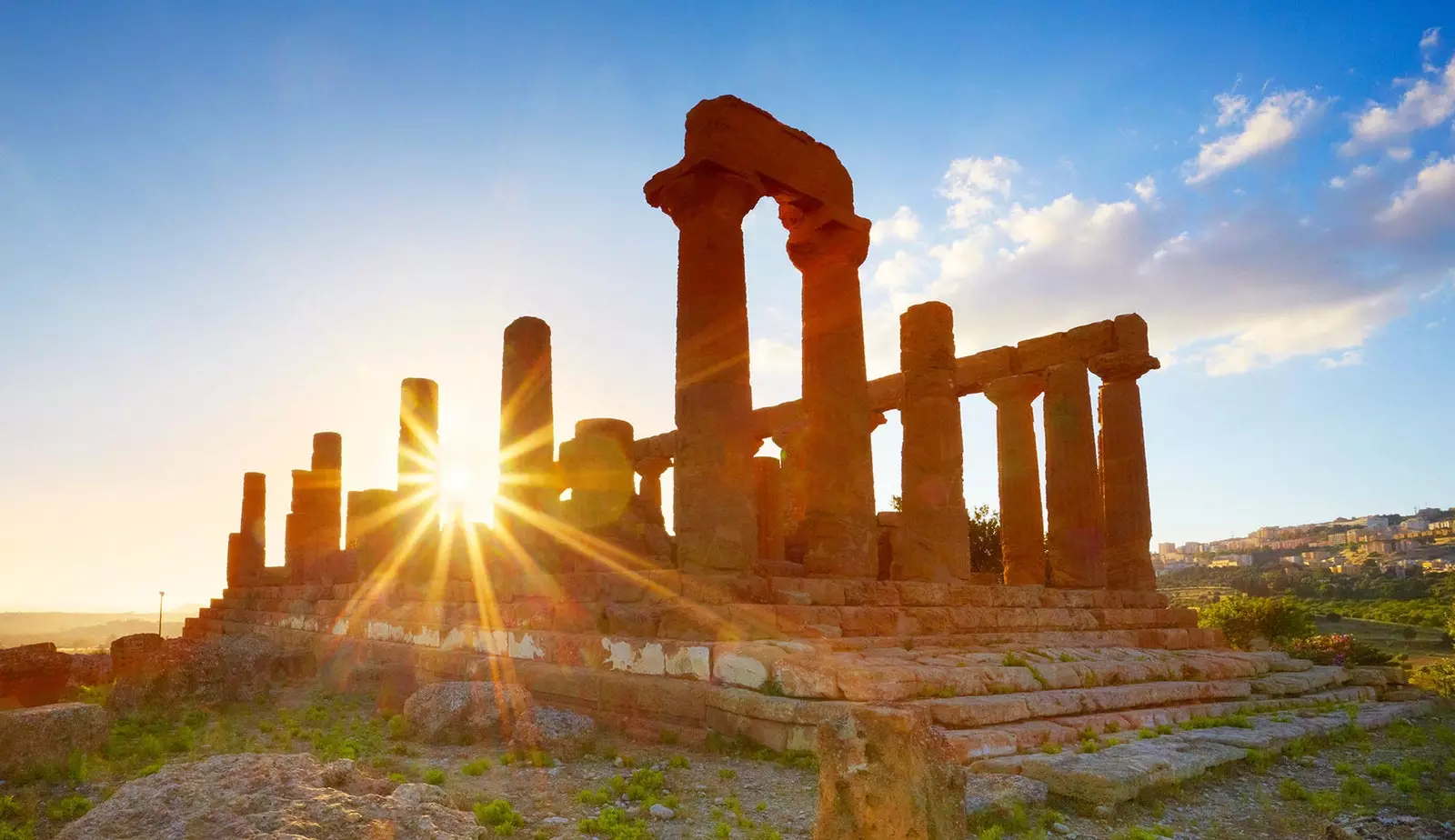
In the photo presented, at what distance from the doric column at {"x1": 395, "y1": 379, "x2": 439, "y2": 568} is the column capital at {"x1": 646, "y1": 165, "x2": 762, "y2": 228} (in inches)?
378

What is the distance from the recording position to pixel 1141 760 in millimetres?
6801

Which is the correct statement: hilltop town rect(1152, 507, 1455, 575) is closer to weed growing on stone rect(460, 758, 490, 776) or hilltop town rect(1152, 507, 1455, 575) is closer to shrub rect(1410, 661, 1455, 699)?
shrub rect(1410, 661, 1455, 699)

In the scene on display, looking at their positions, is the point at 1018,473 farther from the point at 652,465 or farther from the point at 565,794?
the point at 565,794

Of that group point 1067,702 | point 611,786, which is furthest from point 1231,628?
point 611,786

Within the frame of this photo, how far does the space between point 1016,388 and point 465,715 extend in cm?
1373

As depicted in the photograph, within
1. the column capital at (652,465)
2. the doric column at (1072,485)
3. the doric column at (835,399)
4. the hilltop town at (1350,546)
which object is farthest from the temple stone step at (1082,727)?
the hilltop town at (1350,546)

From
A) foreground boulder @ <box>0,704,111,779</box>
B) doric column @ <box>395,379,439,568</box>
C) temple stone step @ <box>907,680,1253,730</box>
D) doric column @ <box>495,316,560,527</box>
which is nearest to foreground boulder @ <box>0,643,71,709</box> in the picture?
doric column @ <box>395,379,439,568</box>

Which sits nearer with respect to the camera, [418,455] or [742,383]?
[742,383]

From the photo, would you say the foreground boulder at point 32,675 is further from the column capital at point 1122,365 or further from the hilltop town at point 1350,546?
the hilltop town at point 1350,546

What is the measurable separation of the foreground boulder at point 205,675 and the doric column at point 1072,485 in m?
13.9

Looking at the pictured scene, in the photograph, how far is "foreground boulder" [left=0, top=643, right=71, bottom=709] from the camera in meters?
14.0

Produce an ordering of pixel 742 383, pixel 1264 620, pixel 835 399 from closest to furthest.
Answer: pixel 742 383 < pixel 835 399 < pixel 1264 620

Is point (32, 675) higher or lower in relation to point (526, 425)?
lower

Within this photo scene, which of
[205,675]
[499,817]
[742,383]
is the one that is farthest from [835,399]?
[205,675]
